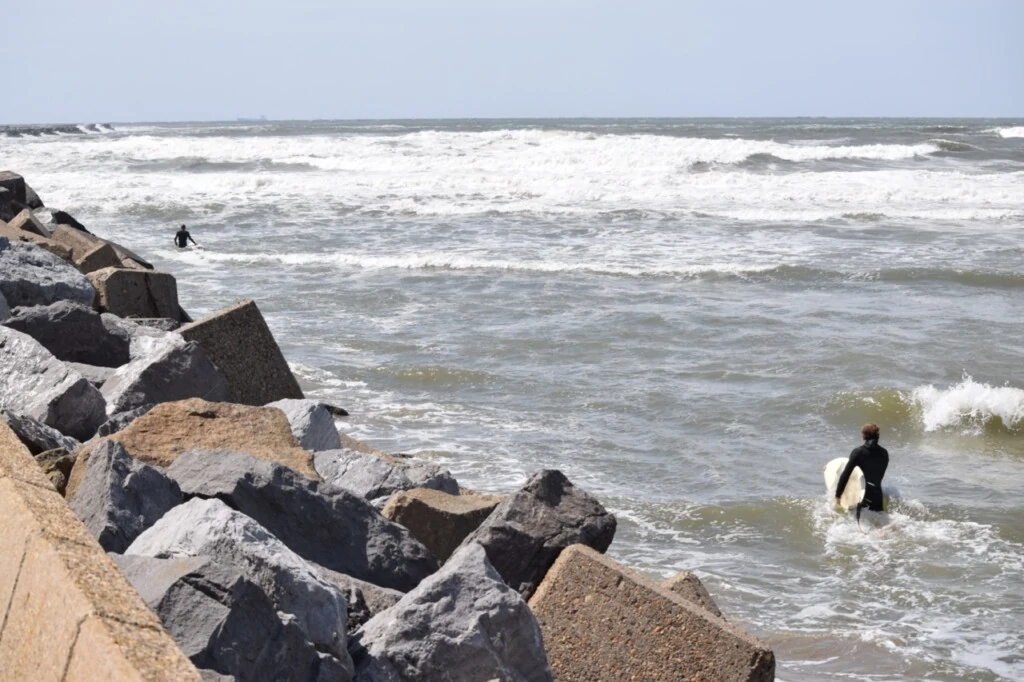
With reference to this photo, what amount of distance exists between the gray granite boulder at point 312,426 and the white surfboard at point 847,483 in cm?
332

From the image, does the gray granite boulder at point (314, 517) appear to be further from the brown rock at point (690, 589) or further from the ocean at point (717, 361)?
the ocean at point (717, 361)

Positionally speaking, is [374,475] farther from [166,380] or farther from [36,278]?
[36,278]

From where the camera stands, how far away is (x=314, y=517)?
3752 mm

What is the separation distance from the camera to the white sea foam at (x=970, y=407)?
9.18 meters

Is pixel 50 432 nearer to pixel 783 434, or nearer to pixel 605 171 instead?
pixel 783 434

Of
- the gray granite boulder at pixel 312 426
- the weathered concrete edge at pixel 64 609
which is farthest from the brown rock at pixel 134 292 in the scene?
the weathered concrete edge at pixel 64 609

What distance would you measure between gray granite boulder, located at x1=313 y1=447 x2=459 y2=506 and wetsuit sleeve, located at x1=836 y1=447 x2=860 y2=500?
125 inches

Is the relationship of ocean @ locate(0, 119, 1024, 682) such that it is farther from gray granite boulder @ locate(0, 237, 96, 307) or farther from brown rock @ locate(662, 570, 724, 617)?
gray granite boulder @ locate(0, 237, 96, 307)

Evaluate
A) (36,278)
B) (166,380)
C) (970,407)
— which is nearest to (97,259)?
(36,278)

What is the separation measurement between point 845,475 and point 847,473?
2 cm

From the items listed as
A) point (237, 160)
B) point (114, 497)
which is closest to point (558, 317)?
point (114, 497)

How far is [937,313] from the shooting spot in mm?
13562

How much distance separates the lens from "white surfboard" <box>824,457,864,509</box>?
23.2 ft

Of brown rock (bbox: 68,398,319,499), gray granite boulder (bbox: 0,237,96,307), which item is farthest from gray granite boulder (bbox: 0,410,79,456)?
gray granite boulder (bbox: 0,237,96,307)
